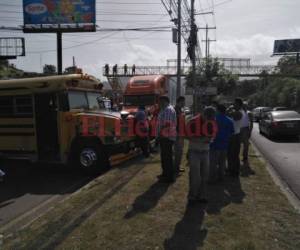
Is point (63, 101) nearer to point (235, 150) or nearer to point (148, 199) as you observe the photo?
point (148, 199)

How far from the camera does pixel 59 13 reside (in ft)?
107

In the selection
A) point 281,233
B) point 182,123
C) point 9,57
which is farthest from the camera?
point 9,57

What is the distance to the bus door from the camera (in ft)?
34.9

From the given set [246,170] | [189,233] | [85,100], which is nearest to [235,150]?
[246,170]

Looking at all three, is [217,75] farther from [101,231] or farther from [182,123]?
[101,231]

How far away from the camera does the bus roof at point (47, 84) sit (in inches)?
408

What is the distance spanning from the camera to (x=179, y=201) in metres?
6.97

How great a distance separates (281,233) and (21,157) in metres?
7.82

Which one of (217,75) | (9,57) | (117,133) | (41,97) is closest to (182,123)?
(117,133)

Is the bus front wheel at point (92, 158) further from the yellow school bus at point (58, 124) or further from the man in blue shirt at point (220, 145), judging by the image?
the man in blue shirt at point (220, 145)

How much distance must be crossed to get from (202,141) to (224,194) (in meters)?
1.40

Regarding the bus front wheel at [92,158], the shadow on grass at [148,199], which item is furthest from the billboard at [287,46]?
the shadow on grass at [148,199]

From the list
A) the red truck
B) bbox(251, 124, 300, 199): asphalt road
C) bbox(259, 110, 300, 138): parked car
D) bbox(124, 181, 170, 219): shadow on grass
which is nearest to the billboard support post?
the red truck

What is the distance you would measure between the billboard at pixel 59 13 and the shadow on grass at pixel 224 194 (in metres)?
26.7
